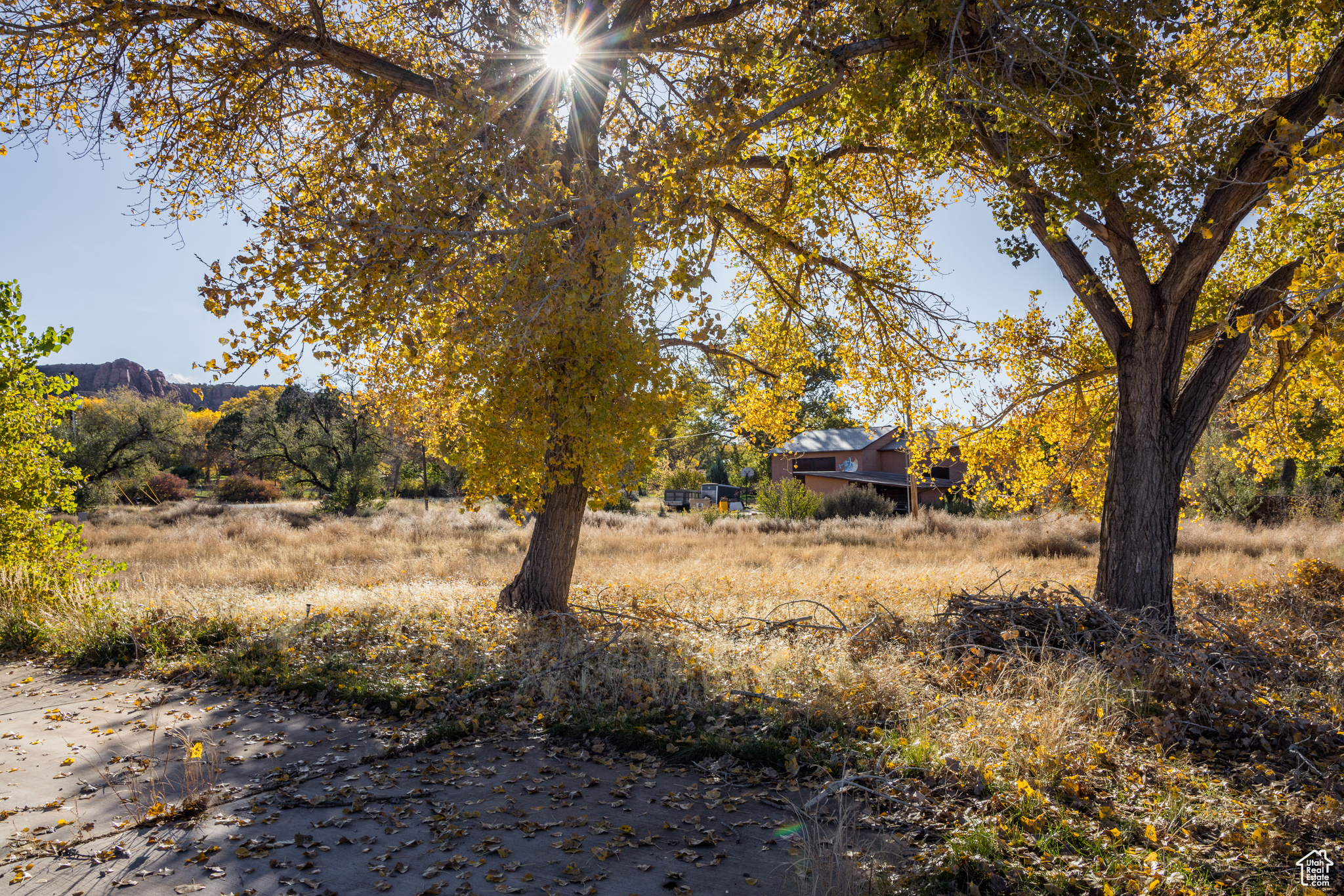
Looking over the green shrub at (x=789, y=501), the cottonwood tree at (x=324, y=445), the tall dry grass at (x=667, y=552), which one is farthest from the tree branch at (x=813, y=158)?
the cottonwood tree at (x=324, y=445)

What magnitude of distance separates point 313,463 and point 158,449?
1253 cm

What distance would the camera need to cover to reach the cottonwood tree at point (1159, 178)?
21.4 feet

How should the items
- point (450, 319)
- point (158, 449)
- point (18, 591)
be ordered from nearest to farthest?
point (450, 319), point (18, 591), point (158, 449)

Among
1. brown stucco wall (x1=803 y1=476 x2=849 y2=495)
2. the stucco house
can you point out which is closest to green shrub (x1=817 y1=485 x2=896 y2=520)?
the stucco house

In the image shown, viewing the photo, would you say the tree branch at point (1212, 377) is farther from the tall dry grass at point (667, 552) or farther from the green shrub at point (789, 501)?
the green shrub at point (789, 501)

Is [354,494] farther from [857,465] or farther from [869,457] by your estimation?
[869,457]

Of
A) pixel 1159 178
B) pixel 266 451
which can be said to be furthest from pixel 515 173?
pixel 266 451

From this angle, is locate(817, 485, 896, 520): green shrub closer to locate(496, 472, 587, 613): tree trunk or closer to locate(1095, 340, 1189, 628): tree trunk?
locate(1095, 340, 1189, 628): tree trunk

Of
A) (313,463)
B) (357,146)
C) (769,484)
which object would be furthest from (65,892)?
(313,463)

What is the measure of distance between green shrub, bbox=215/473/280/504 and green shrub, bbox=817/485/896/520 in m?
32.3

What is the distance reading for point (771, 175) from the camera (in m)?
10.6

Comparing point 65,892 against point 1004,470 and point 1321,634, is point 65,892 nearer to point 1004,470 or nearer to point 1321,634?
point 1321,634

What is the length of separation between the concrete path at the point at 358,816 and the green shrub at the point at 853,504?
25859mm

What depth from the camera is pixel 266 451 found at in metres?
33.9
